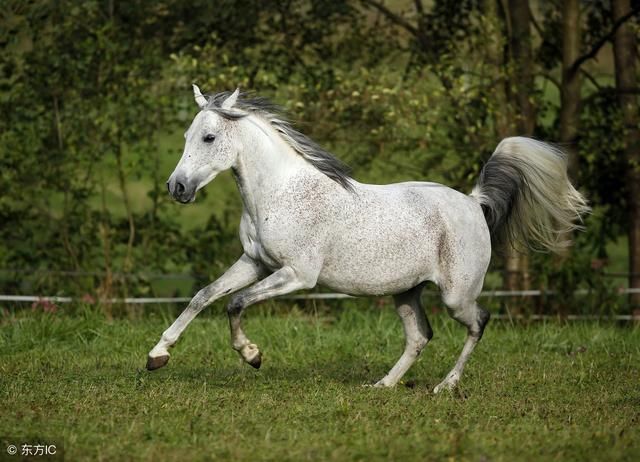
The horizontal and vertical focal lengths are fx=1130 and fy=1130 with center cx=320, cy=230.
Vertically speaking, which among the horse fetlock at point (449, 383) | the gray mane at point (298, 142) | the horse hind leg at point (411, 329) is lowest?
the horse fetlock at point (449, 383)

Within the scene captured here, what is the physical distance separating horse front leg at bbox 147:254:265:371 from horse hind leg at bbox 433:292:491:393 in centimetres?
139

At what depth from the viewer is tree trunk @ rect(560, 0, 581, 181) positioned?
1323 centimetres

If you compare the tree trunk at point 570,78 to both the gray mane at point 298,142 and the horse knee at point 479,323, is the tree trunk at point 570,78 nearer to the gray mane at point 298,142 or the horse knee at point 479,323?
the horse knee at point 479,323

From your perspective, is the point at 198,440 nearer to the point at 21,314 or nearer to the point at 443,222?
the point at 443,222

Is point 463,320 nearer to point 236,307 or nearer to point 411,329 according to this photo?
point 411,329

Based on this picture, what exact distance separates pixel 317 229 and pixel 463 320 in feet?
4.57

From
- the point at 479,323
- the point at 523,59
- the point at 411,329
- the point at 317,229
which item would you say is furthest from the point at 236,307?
the point at 523,59

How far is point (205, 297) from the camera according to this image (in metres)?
7.39

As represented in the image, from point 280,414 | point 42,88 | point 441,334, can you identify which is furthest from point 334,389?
point 42,88

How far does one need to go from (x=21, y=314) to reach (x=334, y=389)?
4663 mm

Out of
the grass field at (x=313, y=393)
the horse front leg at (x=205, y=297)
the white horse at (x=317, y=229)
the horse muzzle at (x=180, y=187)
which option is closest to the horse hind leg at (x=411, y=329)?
the white horse at (x=317, y=229)

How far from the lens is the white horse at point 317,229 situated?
7.33 m

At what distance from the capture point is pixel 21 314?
11102 mm

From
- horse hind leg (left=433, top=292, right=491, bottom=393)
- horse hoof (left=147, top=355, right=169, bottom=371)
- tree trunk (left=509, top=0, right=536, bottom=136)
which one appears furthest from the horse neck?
tree trunk (left=509, top=0, right=536, bottom=136)
